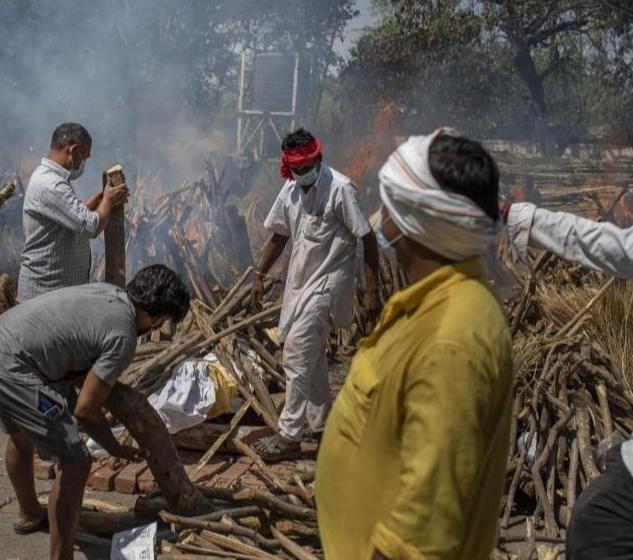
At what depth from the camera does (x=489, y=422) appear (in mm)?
1875

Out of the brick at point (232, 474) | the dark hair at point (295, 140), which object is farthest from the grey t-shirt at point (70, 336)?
the dark hair at point (295, 140)

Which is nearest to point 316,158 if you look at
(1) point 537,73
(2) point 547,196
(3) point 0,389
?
(3) point 0,389

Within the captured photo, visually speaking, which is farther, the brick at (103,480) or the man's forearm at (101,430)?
the brick at (103,480)

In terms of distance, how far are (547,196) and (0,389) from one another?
979 centimetres

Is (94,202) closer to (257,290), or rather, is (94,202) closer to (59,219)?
(59,219)

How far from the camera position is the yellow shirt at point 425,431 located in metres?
1.77

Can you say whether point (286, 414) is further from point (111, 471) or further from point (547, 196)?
point (547, 196)

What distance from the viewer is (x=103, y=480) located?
512 cm

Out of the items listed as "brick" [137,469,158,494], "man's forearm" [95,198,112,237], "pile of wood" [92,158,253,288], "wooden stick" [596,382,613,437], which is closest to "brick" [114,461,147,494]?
"brick" [137,469,158,494]

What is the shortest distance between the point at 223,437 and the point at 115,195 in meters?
1.66

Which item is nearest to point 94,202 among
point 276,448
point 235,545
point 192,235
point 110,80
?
point 276,448

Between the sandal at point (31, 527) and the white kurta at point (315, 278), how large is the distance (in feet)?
5.04

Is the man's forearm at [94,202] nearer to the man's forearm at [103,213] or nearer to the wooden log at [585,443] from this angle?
the man's forearm at [103,213]

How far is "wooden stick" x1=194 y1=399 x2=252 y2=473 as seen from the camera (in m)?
5.33
